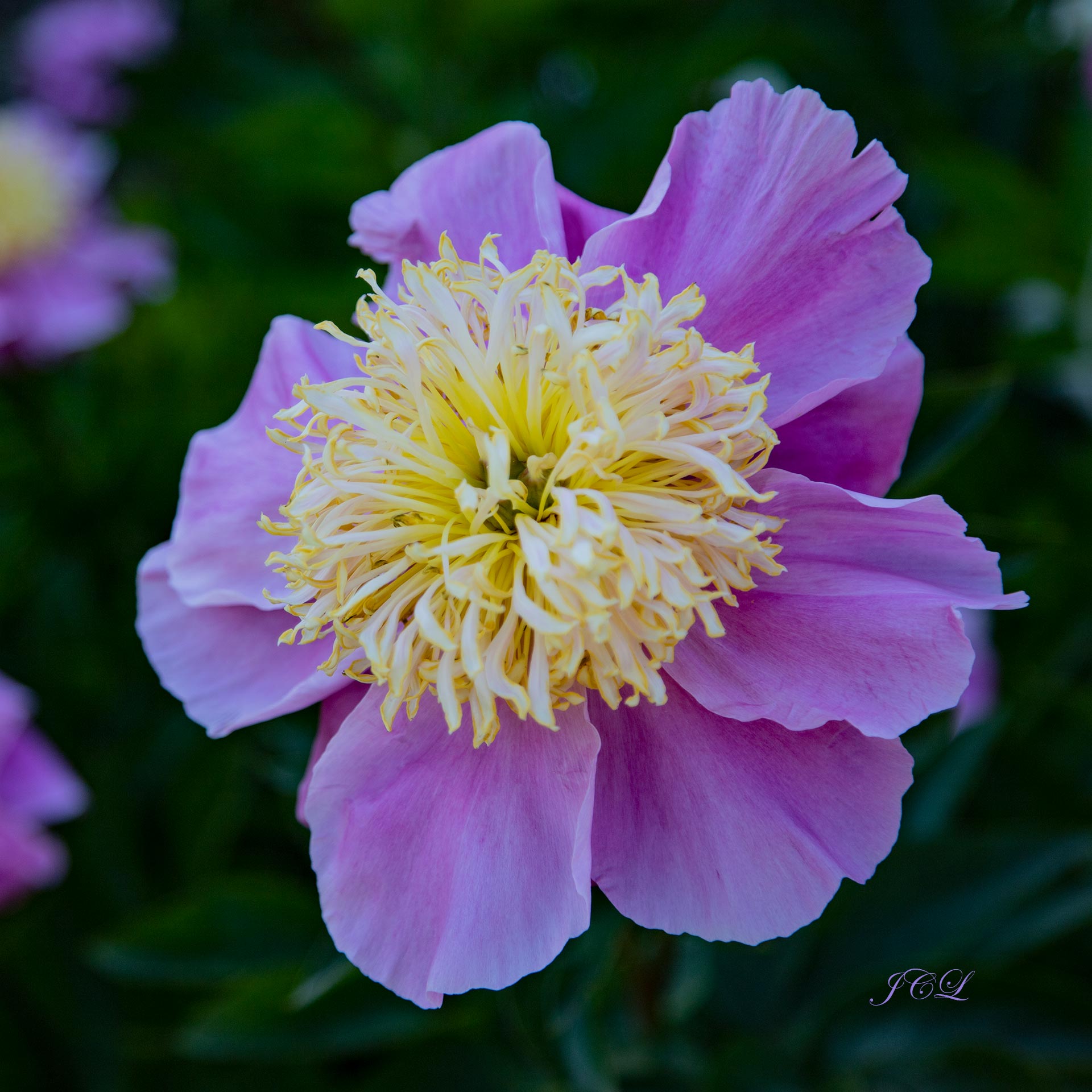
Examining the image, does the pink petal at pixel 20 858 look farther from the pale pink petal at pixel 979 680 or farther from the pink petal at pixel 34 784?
the pale pink petal at pixel 979 680

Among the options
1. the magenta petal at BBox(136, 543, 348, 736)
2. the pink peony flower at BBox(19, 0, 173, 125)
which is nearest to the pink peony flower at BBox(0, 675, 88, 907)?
the magenta petal at BBox(136, 543, 348, 736)

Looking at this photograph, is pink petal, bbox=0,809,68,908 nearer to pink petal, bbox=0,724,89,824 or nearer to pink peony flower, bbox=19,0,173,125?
pink petal, bbox=0,724,89,824

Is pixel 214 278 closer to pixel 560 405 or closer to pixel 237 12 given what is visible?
pixel 237 12


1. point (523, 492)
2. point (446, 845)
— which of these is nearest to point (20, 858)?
point (446, 845)

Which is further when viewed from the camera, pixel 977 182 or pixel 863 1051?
pixel 977 182

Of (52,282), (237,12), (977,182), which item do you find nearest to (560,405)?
(977,182)

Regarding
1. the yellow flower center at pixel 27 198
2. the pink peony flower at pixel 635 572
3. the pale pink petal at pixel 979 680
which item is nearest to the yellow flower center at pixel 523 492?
the pink peony flower at pixel 635 572
